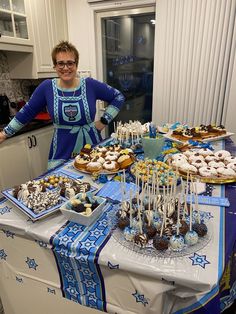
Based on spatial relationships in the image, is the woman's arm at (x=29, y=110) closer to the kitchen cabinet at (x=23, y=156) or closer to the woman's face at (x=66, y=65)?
the woman's face at (x=66, y=65)

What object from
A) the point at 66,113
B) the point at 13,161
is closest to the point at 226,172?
the point at 66,113

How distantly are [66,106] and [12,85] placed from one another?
1.52 metres

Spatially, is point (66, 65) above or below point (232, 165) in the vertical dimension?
above

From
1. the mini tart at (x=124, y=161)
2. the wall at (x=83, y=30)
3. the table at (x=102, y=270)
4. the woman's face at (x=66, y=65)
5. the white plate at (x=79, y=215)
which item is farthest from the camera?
the wall at (x=83, y=30)

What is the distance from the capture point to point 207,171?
Answer: 1192mm

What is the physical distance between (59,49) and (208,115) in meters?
1.72

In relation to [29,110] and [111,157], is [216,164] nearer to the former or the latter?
[111,157]

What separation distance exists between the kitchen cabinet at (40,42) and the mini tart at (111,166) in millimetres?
1913

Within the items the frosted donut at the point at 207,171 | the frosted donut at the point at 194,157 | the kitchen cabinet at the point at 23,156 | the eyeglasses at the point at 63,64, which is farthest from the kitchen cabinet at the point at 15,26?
the frosted donut at the point at 207,171

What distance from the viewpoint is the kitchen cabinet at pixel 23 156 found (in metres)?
2.32

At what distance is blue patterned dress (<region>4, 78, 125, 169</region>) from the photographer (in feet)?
5.74

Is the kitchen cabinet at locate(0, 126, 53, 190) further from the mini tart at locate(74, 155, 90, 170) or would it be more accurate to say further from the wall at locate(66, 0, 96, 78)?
the mini tart at locate(74, 155, 90, 170)

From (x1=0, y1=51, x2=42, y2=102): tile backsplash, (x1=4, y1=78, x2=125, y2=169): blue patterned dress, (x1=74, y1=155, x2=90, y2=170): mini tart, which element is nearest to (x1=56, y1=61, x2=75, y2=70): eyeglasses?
(x1=4, y1=78, x2=125, y2=169): blue patterned dress

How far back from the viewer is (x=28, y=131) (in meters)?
2.50
